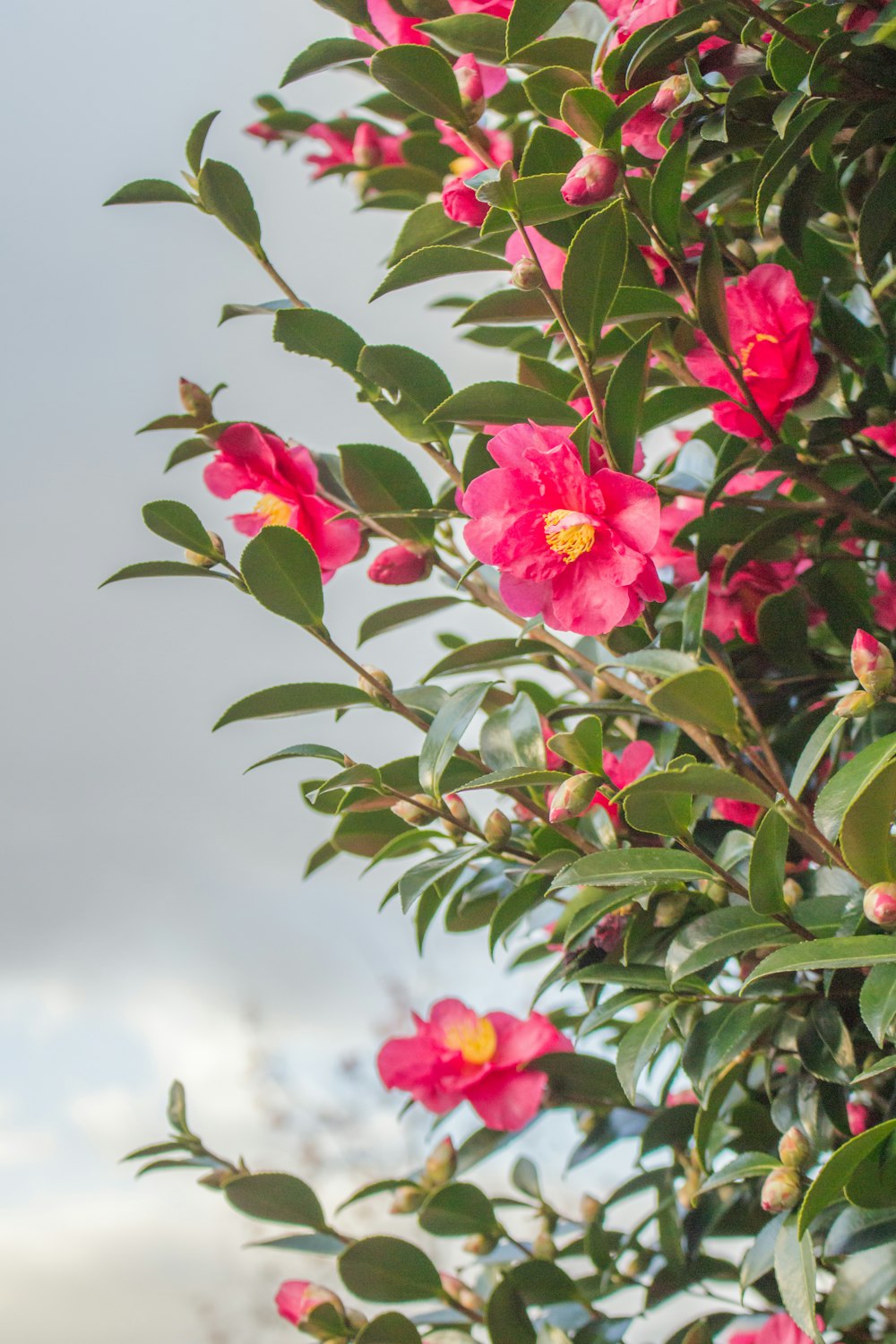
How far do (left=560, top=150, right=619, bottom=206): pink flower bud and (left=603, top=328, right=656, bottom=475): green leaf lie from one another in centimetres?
8

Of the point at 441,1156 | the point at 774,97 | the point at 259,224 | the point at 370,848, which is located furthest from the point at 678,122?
the point at 441,1156

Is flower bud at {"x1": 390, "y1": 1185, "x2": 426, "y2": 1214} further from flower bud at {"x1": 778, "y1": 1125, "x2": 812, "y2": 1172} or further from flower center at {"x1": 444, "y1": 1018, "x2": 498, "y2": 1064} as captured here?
flower bud at {"x1": 778, "y1": 1125, "x2": 812, "y2": 1172}

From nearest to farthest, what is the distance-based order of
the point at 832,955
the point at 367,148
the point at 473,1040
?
the point at 832,955
the point at 473,1040
the point at 367,148

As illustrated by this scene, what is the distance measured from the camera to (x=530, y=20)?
0.68 m

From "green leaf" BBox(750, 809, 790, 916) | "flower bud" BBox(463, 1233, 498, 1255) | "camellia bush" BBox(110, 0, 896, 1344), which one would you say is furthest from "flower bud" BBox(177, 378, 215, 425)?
"flower bud" BBox(463, 1233, 498, 1255)

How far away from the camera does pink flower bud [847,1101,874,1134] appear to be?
0.85 m

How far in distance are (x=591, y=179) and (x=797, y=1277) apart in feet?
2.00

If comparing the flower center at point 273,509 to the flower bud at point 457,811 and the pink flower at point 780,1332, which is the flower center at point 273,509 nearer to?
the flower bud at point 457,811

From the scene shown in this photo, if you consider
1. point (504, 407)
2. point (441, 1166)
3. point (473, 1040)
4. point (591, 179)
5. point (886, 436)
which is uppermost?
point (591, 179)

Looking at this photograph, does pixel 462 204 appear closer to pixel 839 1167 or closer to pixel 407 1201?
pixel 839 1167

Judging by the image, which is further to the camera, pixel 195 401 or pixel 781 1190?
pixel 195 401

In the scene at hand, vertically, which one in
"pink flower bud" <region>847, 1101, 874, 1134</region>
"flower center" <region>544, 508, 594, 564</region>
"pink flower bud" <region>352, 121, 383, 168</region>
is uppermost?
"pink flower bud" <region>352, 121, 383, 168</region>

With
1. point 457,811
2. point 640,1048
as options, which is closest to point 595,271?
point 457,811

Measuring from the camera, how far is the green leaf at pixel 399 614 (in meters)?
0.91
